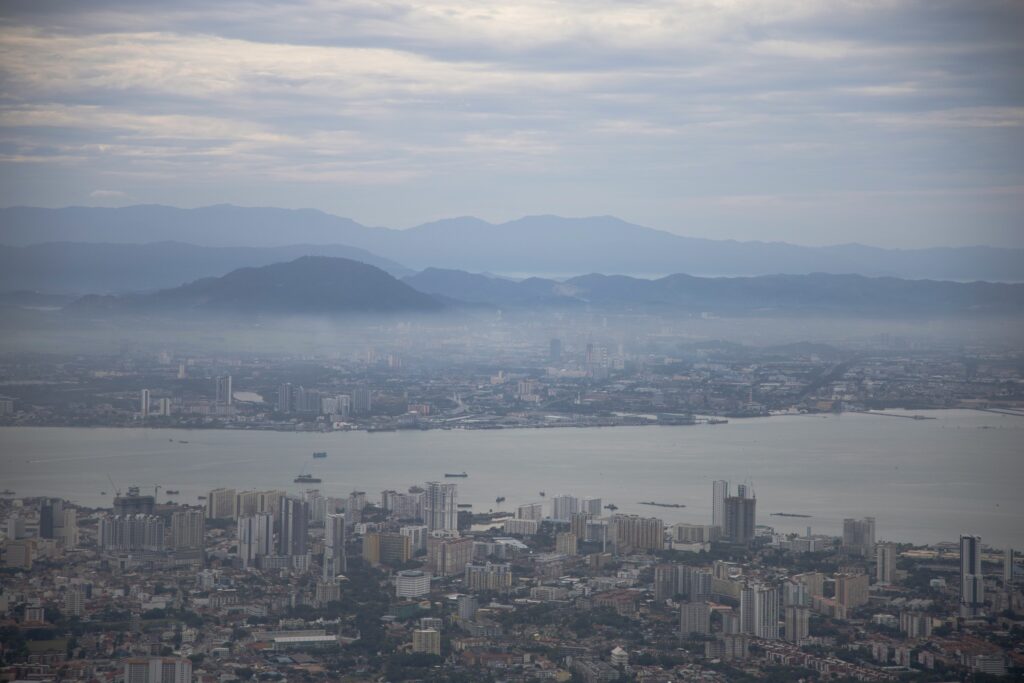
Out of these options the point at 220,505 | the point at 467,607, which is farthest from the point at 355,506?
the point at 467,607

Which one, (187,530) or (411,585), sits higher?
(187,530)

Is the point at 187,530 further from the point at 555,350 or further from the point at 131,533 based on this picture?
the point at 555,350

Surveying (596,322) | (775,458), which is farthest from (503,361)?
(775,458)

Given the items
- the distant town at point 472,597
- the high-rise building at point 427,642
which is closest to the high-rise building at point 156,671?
the distant town at point 472,597

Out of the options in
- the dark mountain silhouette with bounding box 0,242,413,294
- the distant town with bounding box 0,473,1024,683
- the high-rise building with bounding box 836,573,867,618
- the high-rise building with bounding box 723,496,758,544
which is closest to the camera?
the distant town with bounding box 0,473,1024,683

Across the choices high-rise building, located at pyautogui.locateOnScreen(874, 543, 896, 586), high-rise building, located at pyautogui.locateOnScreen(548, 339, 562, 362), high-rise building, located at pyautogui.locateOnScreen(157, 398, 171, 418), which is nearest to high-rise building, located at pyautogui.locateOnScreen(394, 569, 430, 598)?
high-rise building, located at pyautogui.locateOnScreen(874, 543, 896, 586)

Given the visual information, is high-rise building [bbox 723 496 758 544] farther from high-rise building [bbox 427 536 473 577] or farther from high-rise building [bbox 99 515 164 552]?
high-rise building [bbox 99 515 164 552]
